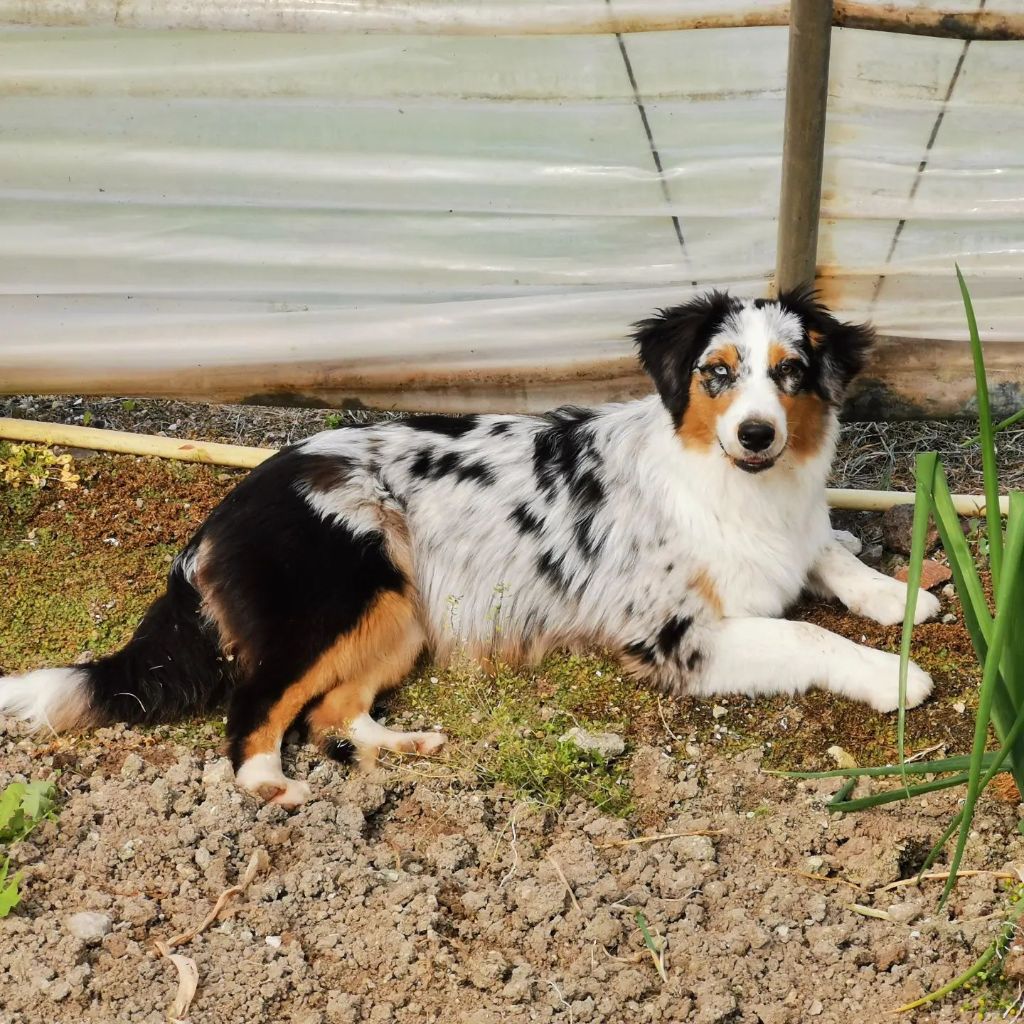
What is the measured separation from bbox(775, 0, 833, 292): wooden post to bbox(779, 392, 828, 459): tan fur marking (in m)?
0.95

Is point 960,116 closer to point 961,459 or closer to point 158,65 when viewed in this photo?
point 961,459

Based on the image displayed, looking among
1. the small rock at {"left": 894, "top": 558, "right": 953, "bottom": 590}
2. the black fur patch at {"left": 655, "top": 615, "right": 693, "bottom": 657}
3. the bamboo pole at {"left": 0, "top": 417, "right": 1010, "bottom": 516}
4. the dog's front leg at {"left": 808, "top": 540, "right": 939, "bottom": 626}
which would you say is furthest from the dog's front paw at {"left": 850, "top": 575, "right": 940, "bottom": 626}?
the bamboo pole at {"left": 0, "top": 417, "right": 1010, "bottom": 516}

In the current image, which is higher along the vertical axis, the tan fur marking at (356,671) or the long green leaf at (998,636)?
the long green leaf at (998,636)

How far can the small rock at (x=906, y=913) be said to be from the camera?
9.80 ft

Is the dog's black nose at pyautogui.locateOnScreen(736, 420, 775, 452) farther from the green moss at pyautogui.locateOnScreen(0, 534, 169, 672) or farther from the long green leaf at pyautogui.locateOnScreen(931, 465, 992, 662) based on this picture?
the green moss at pyautogui.locateOnScreen(0, 534, 169, 672)

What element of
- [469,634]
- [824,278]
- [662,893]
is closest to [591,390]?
[824,278]

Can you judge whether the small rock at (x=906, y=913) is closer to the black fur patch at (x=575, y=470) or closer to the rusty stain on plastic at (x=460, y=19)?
the black fur patch at (x=575, y=470)

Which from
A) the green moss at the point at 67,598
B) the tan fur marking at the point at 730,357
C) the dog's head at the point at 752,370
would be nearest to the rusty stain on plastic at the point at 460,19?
the dog's head at the point at 752,370

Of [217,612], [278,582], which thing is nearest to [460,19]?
[278,582]

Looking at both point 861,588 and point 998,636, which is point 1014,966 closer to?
point 998,636

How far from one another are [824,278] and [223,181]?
232 cm

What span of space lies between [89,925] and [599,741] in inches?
58.5

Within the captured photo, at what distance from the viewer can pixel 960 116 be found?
4410 mm

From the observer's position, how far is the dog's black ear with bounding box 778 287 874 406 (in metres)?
3.89
